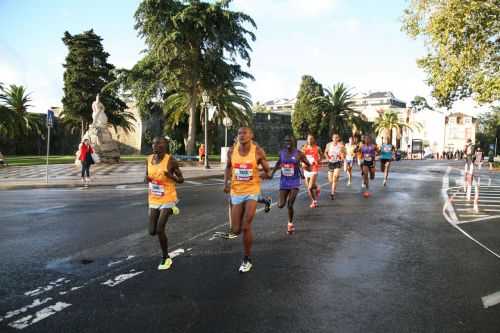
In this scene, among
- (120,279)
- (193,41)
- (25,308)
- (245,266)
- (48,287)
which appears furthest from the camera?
(193,41)

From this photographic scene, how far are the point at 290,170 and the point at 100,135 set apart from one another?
80.9ft

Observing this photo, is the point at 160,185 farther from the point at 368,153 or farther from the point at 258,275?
the point at 368,153

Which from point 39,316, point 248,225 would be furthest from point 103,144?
point 39,316

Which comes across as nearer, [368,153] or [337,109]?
[368,153]

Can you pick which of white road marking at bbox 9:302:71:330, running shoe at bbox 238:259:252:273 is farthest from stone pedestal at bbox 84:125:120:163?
white road marking at bbox 9:302:71:330

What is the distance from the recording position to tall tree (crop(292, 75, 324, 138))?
51.4 metres

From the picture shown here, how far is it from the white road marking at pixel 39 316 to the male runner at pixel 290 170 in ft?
13.7

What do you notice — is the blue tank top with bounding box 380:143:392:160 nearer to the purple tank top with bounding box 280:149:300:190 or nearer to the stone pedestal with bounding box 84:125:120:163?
the purple tank top with bounding box 280:149:300:190

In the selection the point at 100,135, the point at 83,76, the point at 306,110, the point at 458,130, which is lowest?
the point at 100,135

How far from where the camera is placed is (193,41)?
2861 cm

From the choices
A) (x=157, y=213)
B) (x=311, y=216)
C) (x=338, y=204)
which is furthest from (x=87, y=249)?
(x=338, y=204)

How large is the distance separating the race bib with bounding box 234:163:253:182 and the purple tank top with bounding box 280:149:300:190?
214cm

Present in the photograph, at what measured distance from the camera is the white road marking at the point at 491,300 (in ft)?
13.5

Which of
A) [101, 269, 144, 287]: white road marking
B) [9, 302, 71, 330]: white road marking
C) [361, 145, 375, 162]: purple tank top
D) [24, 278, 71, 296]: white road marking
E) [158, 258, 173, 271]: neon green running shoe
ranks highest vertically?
[361, 145, 375, 162]: purple tank top
